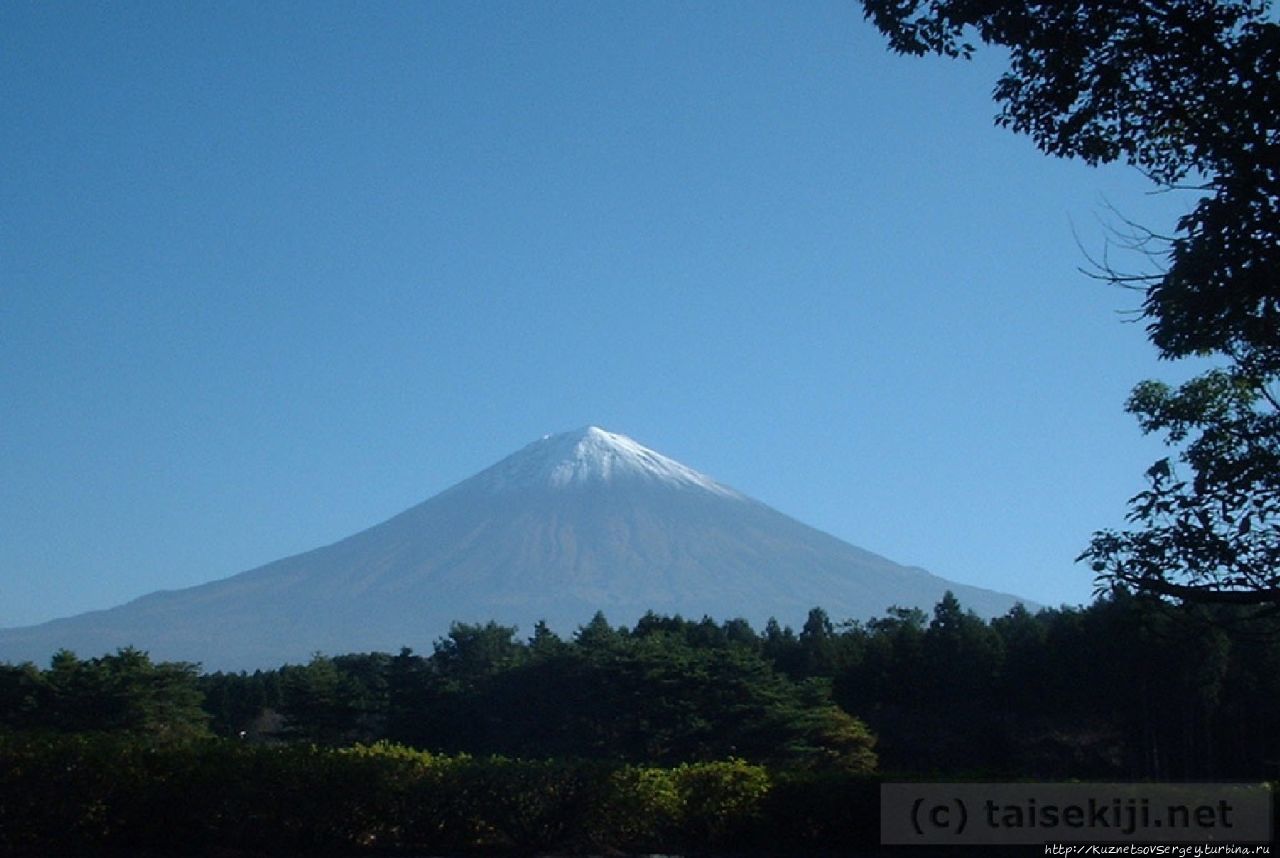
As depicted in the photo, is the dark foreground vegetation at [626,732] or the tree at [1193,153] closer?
the tree at [1193,153]

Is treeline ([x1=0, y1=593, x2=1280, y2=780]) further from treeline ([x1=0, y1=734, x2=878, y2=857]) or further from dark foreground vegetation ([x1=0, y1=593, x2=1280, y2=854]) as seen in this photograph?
treeline ([x1=0, y1=734, x2=878, y2=857])

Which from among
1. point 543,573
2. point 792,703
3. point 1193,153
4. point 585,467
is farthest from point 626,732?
point 585,467

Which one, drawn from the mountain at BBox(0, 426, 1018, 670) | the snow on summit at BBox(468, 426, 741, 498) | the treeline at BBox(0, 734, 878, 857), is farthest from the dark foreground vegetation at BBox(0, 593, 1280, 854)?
the snow on summit at BBox(468, 426, 741, 498)

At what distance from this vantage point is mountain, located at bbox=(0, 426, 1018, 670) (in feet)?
315

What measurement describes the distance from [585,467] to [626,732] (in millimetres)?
95643

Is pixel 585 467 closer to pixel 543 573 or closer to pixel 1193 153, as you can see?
pixel 543 573

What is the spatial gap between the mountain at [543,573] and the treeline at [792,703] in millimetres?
57909

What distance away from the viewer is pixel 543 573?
102812 millimetres

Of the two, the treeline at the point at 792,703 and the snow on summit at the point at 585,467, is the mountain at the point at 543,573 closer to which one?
the snow on summit at the point at 585,467

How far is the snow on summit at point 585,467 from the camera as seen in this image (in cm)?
11744

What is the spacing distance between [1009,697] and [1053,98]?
25480mm

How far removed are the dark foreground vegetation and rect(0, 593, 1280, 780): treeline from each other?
58 mm

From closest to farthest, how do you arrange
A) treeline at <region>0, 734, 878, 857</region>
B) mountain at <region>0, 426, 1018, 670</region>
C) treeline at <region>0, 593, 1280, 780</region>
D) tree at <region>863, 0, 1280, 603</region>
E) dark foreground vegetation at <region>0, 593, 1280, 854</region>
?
tree at <region>863, 0, 1280, 603</region> < treeline at <region>0, 734, 878, 857</region> < dark foreground vegetation at <region>0, 593, 1280, 854</region> < treeline at <region>0, 593, 1280, 780</region> < mountain at <region>0, 426, 1018, 670</region>

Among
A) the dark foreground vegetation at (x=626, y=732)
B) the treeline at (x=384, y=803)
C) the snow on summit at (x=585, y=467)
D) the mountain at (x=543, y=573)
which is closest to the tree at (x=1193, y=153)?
the dark foreground vegetation at (x=626, y=732)
